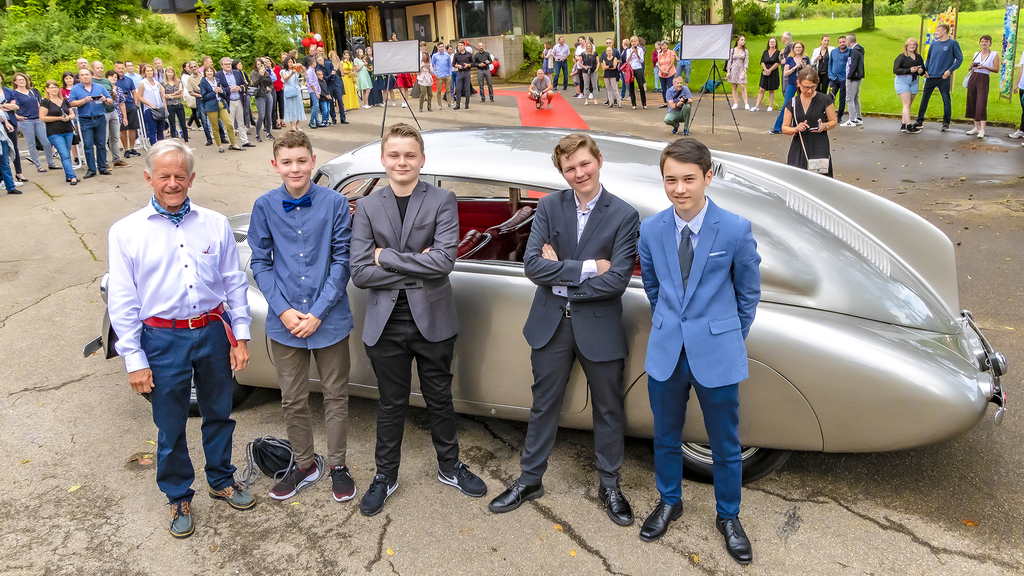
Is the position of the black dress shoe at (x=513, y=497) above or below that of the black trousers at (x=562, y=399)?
below

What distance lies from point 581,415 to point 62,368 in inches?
162

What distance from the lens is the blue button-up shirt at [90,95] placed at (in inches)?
476

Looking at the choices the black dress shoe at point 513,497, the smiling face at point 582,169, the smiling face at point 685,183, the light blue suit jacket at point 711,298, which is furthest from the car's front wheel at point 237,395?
the smiling face at point 685,183

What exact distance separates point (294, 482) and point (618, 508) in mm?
1690

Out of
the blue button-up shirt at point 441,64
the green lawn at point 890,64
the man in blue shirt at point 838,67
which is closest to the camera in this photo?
the man in blue shirt at point 838,67

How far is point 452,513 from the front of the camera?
3547 millimetres

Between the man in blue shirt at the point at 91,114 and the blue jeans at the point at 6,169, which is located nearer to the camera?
the blue jeans at the point at 6,169

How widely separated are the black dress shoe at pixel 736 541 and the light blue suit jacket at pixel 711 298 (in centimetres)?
72

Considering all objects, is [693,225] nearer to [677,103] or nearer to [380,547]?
[380,547]

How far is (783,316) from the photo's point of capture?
10.5ft

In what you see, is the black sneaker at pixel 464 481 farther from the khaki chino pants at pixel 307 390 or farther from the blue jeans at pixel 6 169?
the blue jeans at pixel 6 169

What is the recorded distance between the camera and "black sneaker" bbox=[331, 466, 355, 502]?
366cm

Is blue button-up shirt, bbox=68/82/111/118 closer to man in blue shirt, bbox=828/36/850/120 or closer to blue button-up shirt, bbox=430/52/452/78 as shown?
blue button-up shirt, bbox=430/52/452/78

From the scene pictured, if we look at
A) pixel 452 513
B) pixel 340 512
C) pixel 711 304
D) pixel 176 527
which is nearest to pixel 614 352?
pixel 711 304
